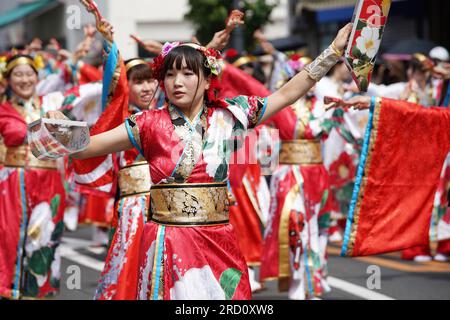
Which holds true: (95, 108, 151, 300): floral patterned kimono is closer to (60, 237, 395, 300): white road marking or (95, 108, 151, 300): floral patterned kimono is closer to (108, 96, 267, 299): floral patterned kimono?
(108, 96, 267, 299): floral patterned kimono

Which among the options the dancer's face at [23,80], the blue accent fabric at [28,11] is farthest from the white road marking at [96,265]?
the blue accent fabric at [28,11]

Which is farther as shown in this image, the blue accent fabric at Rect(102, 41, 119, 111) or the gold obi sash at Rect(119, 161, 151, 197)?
the gold obi sash at Rect(119, 161, 151, 197)

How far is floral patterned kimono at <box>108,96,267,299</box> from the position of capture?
4.67 meters

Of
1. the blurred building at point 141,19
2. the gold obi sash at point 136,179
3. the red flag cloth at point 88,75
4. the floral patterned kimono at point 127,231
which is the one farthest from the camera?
the blurred building at point 141,19

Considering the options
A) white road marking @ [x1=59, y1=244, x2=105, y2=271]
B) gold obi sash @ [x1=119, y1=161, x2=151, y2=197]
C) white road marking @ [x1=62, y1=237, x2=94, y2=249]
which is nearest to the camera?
gold obi sash @ [x1=119, y1=161, x2=151, y2=197]

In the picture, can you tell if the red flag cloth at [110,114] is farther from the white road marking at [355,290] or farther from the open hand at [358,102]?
the white road marking at [355,290]

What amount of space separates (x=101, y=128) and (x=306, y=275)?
8.26ft

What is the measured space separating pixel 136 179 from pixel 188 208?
2019 millimetres

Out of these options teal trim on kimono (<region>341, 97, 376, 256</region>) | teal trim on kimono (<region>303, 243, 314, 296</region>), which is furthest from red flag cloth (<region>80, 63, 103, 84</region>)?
teal trim on kimono (<region>341, 97, 376, 256</region>)

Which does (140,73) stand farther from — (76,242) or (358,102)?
(76,242)

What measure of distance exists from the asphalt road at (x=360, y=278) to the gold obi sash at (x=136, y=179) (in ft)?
5.57

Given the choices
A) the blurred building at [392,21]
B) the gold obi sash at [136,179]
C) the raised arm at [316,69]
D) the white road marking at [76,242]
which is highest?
the blurred building at [392,21]

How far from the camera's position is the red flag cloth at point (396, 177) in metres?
6.23
